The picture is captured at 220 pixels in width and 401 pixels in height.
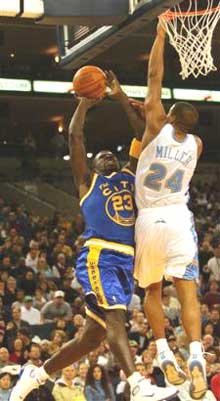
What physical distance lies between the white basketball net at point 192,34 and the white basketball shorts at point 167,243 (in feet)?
5.81

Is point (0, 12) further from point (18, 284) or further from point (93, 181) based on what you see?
point (18, 284)

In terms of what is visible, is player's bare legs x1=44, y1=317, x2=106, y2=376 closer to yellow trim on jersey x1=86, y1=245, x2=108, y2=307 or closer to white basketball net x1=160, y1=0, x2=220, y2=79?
yellow trim on jersey x1=86, y1=245, x2=108, y2=307

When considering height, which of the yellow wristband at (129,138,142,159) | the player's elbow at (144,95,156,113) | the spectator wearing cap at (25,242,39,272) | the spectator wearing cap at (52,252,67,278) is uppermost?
the player's elbow at (144,95,156,113)

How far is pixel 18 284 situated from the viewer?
1636 centimetres

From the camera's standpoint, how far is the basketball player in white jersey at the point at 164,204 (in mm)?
7070

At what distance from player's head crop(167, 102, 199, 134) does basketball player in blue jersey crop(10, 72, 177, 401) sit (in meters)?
0.30

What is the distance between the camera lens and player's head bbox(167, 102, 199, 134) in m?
7.15

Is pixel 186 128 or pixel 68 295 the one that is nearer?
pixel 186 128

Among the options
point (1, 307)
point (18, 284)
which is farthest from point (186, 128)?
point (18, 284)

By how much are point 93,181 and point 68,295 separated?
9493 millimetres

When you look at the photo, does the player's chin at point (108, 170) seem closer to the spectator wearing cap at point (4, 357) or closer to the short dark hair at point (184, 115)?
the short dark hair at point (184, 115)

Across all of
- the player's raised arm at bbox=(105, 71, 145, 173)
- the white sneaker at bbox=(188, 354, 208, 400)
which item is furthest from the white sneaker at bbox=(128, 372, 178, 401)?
the player's raised arm at bbox=(105, 71, 145, 173)

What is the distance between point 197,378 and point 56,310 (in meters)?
8.97

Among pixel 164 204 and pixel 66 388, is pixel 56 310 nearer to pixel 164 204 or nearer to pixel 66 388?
pixel 66 388
